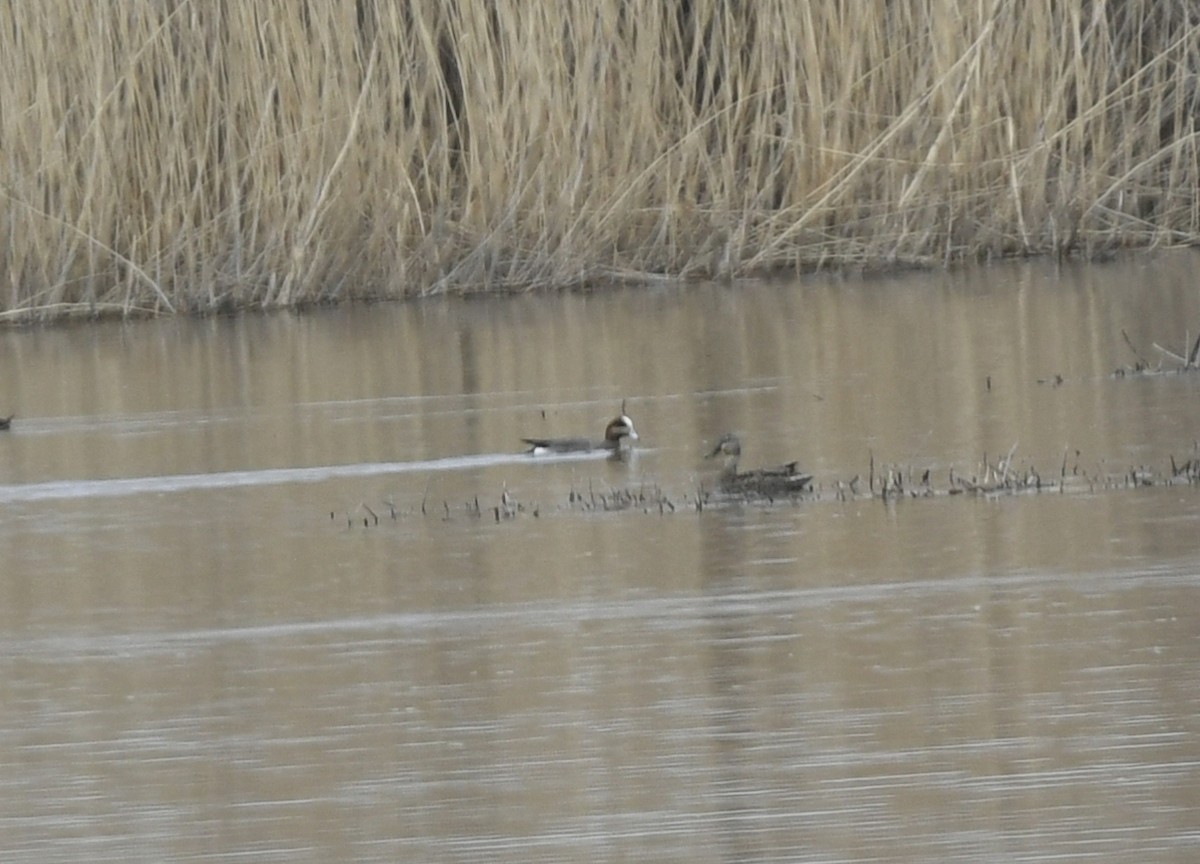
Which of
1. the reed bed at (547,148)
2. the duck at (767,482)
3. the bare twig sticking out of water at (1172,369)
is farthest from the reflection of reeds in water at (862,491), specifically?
the reed bed at (547,148)

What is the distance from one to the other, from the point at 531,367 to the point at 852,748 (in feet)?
24.6

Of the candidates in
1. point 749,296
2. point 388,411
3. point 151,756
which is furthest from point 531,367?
point 151,756

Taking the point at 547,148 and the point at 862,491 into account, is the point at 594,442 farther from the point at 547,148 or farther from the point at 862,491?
the point at 547,148

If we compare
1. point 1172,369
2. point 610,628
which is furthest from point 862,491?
point 1172,369

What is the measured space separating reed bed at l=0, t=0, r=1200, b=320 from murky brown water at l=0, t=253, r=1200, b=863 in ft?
14.0

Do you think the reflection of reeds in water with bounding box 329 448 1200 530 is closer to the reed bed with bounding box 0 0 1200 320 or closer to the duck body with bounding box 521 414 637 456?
the duck body with bounding box 521 414 637 456

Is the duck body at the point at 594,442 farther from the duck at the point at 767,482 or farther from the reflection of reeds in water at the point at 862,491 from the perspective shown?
the duck at the point at 767,482

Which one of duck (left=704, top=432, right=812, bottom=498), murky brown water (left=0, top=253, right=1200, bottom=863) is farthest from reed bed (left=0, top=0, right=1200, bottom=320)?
duck (left=704, top=432, right=812, bottom=498)

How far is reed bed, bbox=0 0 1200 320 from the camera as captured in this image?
50.5 ft

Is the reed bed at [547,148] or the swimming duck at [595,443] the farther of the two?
the reed bed at [547,148]

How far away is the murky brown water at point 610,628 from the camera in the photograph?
4.17 metres

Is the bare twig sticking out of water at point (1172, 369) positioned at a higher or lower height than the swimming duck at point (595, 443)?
higher

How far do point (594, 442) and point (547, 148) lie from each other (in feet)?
22.2

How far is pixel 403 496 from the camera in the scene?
317 inches
